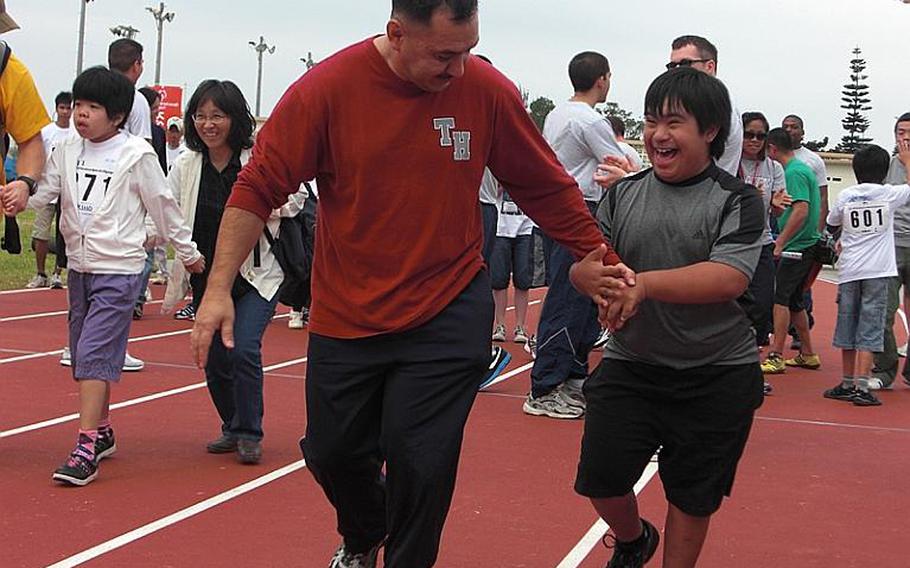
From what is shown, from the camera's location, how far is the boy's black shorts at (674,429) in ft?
14.9

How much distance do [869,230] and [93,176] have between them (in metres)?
6.22

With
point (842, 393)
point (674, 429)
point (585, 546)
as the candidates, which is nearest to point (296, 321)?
point (842, 393)

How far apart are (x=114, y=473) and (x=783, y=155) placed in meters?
7.08

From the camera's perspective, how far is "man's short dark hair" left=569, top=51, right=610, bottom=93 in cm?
882

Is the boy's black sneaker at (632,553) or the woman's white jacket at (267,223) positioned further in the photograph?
the woman's white jacket at (267,223)

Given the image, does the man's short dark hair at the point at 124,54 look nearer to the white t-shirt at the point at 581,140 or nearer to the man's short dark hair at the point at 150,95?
the man's short dark hair at the point at 150,95

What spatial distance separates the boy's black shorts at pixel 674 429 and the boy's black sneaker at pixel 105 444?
2.97 m

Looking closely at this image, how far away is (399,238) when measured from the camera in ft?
13.8

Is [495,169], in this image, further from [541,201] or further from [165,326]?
[165,326]

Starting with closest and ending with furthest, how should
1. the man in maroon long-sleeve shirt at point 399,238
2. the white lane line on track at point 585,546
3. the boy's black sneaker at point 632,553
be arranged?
the man in maroon long-sleeve shirt at point 399,238
the boy's black sneaker at point 632,553
the white lane line on track at point 585,546

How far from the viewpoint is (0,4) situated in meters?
6.01

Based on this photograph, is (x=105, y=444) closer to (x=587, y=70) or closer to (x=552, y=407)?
(x=552, y=407)

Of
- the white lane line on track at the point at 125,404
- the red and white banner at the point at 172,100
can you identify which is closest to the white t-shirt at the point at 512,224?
the white lane line on track at the point at 125,404

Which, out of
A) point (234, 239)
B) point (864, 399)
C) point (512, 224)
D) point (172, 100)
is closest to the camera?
point (234, 239)
